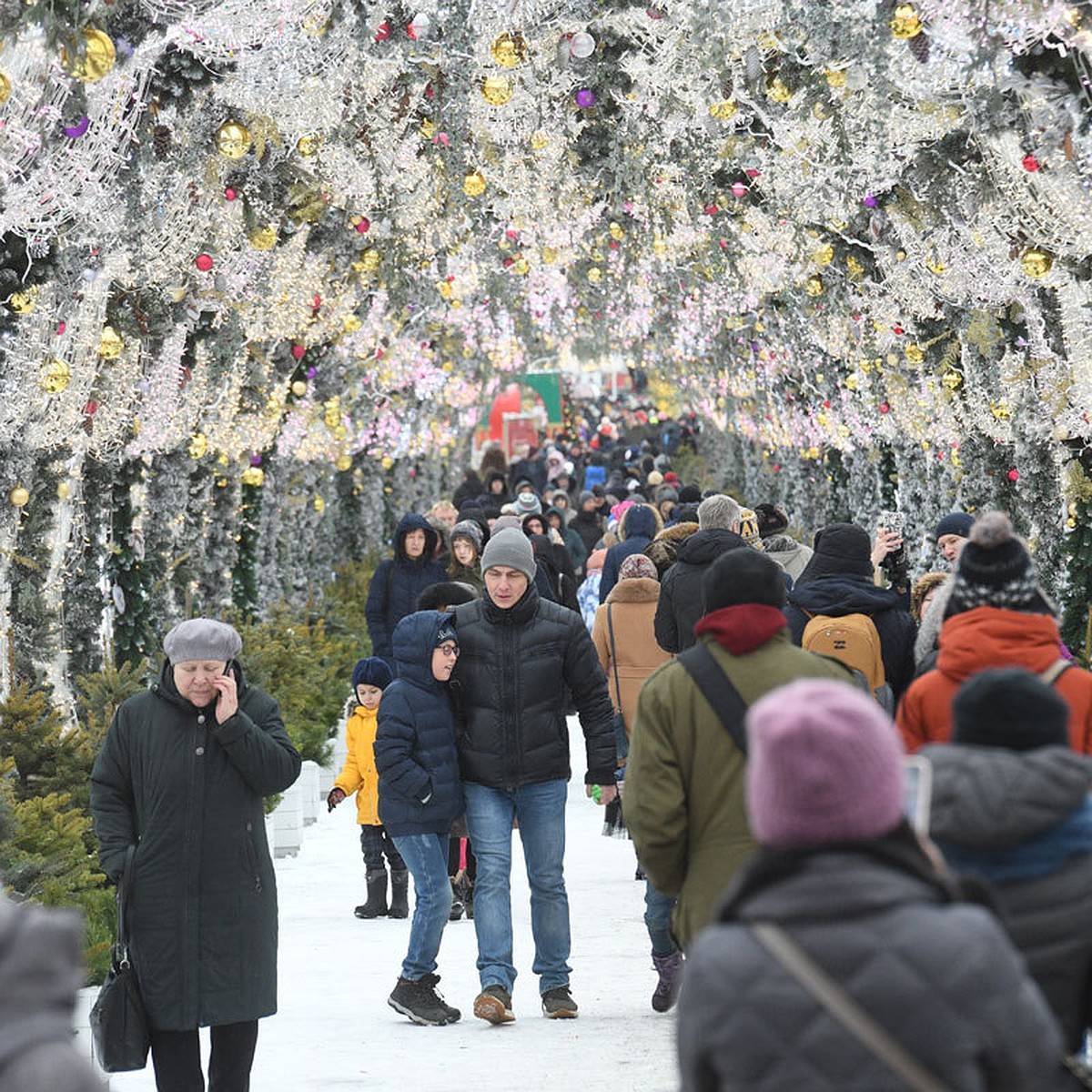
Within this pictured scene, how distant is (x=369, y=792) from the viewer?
33.0 feet

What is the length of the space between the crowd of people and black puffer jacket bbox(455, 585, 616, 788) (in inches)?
0.4

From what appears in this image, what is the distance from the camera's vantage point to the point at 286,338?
18.2 meters

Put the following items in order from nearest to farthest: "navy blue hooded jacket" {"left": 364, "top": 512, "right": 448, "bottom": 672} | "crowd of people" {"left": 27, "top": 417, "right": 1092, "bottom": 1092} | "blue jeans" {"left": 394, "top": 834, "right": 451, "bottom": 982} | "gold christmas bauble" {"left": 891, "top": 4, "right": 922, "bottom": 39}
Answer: "crowd of people" {"left": 27, "top": 417, "right": 1092, "bottom": 1092} → "blue jeans" {"left": 394, "top": 834, "right": 451, "bottom": 982} → "gold christmas bauble" {"left": 891, "top": 4, "right": 922, "bottom": 39} → "navy blue hooded jacket" {"left": 364, "top": 512, "right": 448, "bottom": 672}

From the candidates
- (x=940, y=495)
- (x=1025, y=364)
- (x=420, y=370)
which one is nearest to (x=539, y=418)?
(x=420, y=370)

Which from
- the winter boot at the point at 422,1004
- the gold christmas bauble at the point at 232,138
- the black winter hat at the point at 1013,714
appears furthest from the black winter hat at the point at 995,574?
the gold christmas bauble at the point at 232,138

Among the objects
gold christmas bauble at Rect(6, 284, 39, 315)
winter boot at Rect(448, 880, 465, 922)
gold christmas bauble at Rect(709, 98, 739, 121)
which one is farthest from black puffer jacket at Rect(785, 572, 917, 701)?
gold christmas bauble at Rect(709, 98, 739, 121)

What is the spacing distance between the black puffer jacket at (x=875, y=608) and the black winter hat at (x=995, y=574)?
2.56 metres

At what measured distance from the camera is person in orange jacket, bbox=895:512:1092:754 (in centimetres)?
490

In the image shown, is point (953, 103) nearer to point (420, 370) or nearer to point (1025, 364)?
point (1025, 364)

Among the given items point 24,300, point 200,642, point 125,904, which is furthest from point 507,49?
point 125,904

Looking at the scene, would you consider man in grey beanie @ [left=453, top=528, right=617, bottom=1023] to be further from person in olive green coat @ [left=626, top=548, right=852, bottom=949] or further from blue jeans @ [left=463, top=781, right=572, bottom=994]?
person in olive green coat @ [left=626, top=548, right=852, bottom=949]

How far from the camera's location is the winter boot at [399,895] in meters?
10.3

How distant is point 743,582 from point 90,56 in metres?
3.65

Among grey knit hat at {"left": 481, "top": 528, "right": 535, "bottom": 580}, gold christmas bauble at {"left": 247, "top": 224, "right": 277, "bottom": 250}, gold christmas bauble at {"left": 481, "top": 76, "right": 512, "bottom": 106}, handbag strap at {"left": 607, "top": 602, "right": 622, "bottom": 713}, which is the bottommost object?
handbag strap at {"left": 607, "top": 602, "right": 622, "bottom": 713}
